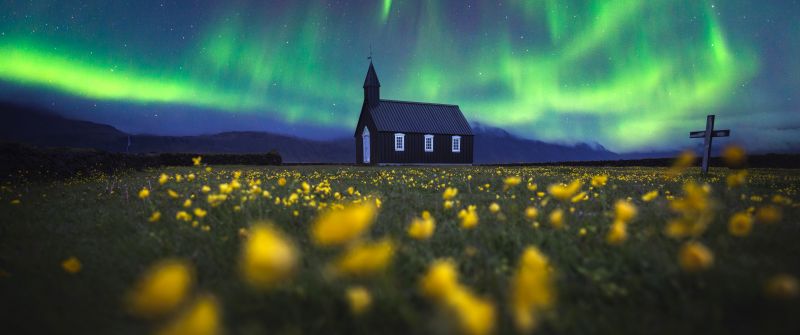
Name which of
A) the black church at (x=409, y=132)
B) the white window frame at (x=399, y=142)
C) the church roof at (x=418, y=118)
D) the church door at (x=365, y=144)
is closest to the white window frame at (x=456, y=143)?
the black church at (x=409, y=132)

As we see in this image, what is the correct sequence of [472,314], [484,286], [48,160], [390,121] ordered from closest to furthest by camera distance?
[472,314]
[484,286]
[48,160]
[390,121]

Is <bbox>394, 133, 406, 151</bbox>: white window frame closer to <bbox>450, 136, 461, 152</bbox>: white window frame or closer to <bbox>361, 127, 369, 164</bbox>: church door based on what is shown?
<bbox>361, 127, 369, 164</bbox>: church door

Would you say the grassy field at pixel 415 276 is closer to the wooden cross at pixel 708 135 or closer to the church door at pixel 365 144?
the wooden cross at pixel 708 135

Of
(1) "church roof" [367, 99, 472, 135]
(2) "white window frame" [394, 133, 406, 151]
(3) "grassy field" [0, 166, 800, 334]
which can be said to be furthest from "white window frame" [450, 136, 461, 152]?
(3) "grassy field" [0, 166, 800, 334]

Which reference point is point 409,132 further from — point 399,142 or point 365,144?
point 365,144

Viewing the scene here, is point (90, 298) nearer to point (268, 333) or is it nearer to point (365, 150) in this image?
point (268, 333)

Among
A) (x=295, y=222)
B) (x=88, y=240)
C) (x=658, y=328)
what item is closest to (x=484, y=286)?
(x=658, y=328)

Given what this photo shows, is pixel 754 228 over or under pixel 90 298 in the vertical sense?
over

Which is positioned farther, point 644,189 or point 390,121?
point 390,121

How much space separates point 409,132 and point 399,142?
4.47 ft

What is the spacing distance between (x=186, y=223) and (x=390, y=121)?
28.9 m

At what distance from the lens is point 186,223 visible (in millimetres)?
4082

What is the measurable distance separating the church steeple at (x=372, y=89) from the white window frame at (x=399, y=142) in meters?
4.40

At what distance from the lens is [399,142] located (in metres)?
32.3
